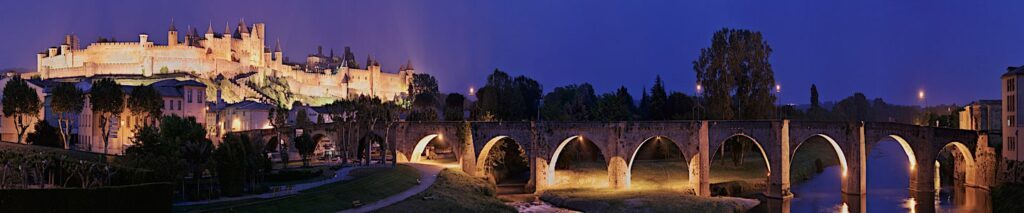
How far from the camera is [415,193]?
157 feet

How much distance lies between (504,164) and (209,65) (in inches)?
3716

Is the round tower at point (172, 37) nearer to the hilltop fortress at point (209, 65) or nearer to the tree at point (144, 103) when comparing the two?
the hilltop fortress at point (209, 65)

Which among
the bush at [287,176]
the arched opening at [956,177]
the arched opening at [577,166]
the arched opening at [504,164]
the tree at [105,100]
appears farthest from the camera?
the arched opening at [504,164]

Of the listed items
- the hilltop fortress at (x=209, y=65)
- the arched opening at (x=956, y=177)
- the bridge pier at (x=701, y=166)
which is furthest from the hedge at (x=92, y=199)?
the hilltop fortress at (x=209, y=65)

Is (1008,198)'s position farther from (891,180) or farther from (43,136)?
(43,136)

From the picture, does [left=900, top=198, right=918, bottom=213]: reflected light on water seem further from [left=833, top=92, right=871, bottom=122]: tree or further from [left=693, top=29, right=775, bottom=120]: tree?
[left=833, top=92, right=871, bottom=122]: tree

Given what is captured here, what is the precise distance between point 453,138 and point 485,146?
3.14 m

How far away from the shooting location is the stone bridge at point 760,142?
58.2 metres

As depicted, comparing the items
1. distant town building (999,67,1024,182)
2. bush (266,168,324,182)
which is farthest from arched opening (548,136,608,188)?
distant town building (999,67,1024,182)

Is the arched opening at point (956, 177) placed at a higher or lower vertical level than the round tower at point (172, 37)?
lower

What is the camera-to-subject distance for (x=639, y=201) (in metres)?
52.4

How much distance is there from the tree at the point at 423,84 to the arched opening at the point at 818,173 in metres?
89.5

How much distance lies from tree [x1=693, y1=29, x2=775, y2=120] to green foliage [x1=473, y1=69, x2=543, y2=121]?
95.6ft

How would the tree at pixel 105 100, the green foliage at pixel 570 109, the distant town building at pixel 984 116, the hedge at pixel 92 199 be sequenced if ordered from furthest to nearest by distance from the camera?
1. the green foliage at pixel 570 109
2. the distant town building at pixel 984 116
3. the tree at pixel 105 100
4. the hedge at pixel 92 199
